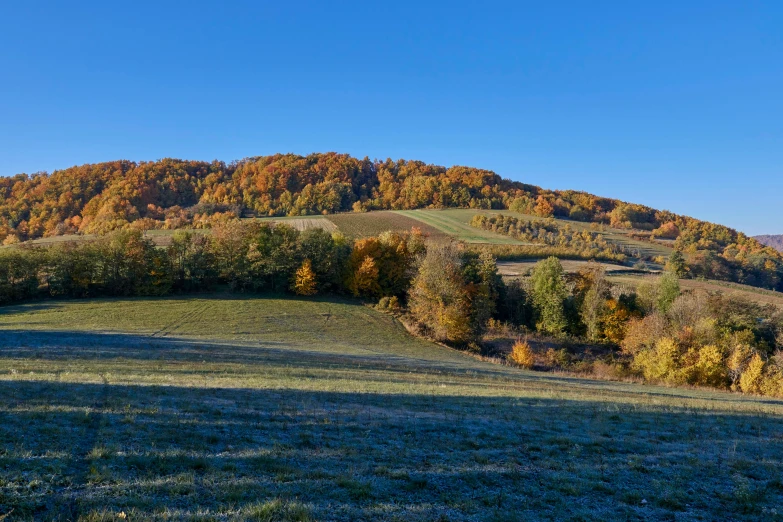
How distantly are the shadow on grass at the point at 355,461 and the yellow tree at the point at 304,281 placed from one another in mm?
52232

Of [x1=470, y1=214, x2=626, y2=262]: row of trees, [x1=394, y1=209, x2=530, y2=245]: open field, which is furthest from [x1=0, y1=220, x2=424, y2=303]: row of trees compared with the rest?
[x1=470, y1=214, x2=626, y2=262]: row of trees

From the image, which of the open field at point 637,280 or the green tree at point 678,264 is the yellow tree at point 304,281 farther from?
the green tree at point 678,264

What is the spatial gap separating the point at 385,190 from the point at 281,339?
301 ft

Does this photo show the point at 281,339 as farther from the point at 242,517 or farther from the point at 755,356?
the point at 755,356

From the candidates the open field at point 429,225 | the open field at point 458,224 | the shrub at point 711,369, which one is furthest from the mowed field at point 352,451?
the open field at point 458,224

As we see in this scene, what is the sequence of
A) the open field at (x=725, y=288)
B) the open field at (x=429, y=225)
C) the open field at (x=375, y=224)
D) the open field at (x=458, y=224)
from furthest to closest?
the open field at (x=458, y=224) < the open field at (x=375, y=224) < the open field at (x=429, y=225) < the open field at (x=725, y=288)

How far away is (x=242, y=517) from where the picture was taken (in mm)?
6020

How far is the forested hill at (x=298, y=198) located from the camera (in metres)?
97.7

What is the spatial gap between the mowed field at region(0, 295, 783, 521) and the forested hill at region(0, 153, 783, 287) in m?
86.0

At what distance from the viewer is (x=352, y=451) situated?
368 inches

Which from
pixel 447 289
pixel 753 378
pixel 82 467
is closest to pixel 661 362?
pixel 753 378

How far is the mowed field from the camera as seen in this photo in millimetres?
6691

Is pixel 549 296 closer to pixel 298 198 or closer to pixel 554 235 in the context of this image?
pixel 554 235

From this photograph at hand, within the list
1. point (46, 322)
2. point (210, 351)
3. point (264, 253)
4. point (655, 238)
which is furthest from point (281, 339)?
point (655, 238)
